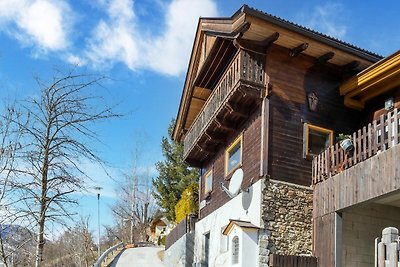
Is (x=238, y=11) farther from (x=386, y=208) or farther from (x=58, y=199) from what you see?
(x=58, y=199)

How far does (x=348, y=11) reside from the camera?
1243 cm

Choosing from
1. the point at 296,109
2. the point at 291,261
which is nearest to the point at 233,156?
the point at 296,109

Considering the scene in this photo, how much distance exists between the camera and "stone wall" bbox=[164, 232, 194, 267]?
18.0m

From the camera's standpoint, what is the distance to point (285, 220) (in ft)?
38.3

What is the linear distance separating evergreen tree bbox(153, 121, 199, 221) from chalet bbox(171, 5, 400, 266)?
1695 centimetres

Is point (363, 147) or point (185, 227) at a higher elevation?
point (363, 147)

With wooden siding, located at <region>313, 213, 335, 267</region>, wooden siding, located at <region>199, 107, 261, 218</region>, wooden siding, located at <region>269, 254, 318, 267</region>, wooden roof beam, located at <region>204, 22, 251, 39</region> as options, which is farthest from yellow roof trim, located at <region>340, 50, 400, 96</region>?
wooden siding, located at <region>269, 254, 318, 267</region>

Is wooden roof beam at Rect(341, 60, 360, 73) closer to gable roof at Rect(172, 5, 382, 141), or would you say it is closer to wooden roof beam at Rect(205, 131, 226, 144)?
gable roof at Rect(172, 5, 382, 141)

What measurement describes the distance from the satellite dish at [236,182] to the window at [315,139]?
189 cm

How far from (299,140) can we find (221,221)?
3.81 metres

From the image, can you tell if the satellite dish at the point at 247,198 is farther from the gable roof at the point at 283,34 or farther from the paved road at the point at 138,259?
the paved road at the point at 138,259

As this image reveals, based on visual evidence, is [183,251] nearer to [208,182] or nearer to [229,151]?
[208,182]

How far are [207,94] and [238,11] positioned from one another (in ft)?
20.7

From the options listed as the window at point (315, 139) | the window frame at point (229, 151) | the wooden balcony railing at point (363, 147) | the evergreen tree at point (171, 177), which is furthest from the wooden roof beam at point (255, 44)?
the evergreen tree at point (171, 177)
